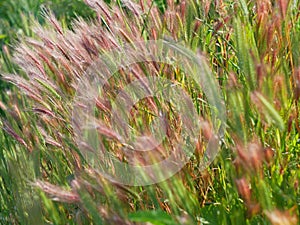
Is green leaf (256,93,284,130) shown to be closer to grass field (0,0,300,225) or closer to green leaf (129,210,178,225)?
grass field (0,0,300,225)

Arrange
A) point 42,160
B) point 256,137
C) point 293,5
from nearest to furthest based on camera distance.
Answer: point 256,137, point 293,5, point 42,160

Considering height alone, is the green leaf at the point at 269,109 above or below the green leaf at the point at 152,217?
above

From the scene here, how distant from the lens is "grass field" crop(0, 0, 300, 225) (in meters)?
1.49

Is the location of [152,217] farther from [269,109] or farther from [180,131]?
[180,131]

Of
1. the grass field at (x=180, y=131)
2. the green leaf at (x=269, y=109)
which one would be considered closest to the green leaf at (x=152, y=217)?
the grass field at (x=180, y=131)

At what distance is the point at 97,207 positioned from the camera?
154 centimetres

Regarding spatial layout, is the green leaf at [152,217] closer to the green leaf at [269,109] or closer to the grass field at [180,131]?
the grass field at [180,131]

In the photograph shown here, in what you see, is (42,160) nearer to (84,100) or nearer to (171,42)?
(84,100)

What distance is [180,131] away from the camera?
198cm

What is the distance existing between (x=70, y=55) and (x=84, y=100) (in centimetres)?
24

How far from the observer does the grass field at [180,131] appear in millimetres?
1492

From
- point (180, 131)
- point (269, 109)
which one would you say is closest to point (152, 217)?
point (269, 109)

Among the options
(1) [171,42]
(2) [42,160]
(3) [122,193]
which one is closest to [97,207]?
(3) [122,193]

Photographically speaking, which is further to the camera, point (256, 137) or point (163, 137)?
point (163, 137)
